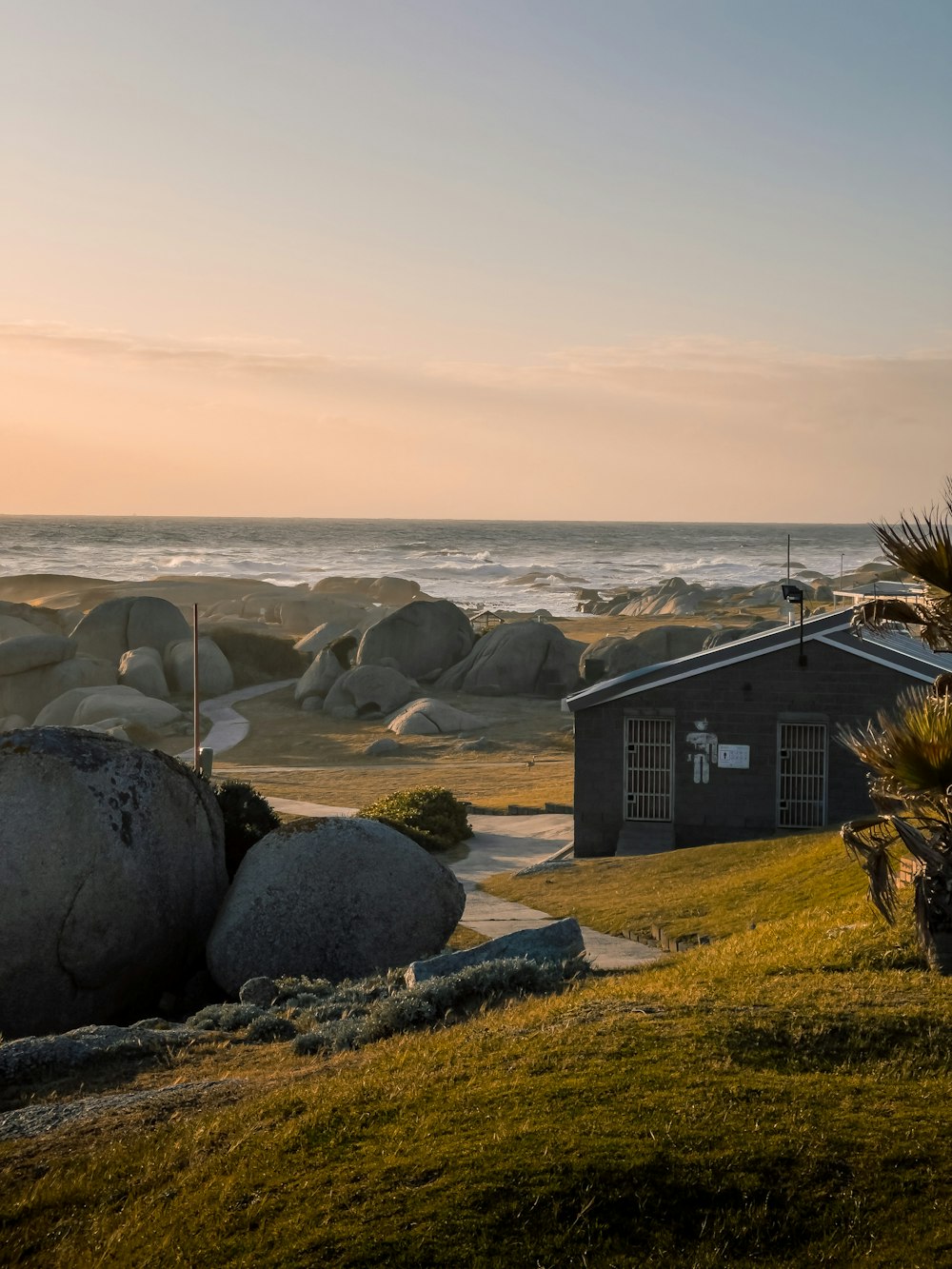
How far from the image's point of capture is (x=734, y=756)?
96.0 ft

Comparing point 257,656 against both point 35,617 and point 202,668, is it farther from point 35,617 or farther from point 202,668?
point 35,617

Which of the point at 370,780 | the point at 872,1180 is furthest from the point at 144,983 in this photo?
the point at 370,780

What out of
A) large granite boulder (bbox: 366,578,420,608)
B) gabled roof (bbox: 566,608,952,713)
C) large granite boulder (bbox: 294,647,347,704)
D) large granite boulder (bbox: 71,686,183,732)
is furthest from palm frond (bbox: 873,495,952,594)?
large granite boulder (bbox: 366,578,420,608)

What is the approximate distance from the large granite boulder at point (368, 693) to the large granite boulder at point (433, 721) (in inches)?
123

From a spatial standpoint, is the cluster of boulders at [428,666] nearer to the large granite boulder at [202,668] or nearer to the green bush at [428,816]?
the large granite boulder at [202,668]

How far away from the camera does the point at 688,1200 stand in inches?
296

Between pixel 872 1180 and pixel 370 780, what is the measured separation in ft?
112

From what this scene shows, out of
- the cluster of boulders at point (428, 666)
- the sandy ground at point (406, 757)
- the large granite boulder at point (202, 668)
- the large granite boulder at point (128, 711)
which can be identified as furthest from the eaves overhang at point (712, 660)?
the large granite boulder at point (202, 668)

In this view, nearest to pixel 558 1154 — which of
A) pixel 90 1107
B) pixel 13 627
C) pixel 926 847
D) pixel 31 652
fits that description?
pixel 90 1107

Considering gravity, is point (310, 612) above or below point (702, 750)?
above

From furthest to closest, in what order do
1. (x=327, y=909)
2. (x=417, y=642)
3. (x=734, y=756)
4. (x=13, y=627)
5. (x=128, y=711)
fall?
(x=13, y=627), (x=417, y=642), (x=128, y=711), (x=734, y=756), (x=327, y=909)

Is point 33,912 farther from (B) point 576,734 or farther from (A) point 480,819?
(A) point 480,819

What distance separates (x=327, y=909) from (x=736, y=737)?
572 inches

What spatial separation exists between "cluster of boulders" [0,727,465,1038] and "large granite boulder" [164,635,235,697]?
134ft
